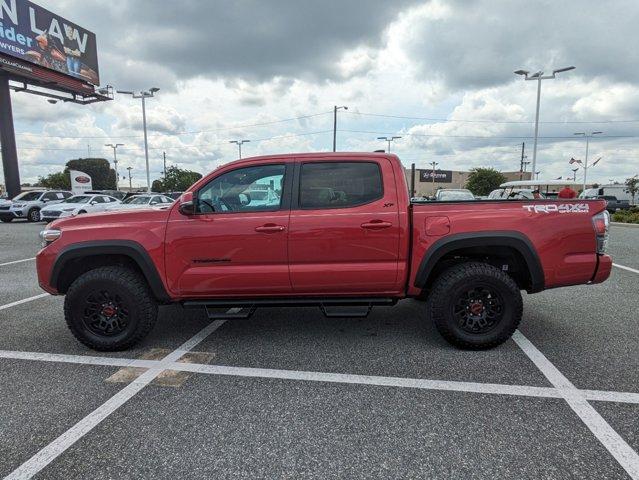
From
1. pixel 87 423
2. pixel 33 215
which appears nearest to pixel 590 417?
pixel 87 423

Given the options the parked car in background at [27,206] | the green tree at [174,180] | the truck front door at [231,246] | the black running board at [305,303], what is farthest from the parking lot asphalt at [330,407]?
the green tree at [174,180]

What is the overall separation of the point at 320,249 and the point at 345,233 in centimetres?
27

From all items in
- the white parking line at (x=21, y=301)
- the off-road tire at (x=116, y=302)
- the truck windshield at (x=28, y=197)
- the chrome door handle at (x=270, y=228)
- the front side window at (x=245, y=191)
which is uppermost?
the front side window at (x=245, y=191)

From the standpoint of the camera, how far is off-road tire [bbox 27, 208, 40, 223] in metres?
20.7

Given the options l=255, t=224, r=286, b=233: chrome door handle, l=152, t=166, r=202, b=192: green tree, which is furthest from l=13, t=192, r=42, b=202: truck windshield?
l=152, t=166, r=202, b=192: green tree

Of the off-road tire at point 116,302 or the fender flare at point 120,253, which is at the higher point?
the fender flare at point 120,253

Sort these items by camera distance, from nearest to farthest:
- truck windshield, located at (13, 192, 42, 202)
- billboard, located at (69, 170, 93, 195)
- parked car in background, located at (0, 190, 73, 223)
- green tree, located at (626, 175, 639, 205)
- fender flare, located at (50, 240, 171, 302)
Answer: fender flare, located at (50, 240, 171, 302)
parked car in background, located at (0, 190, 73, 223)
truck windshield, located at (13, 192, 42, 202)
billboard, located at (69, 170, 93, 195)
green tree, located at (626, 175, 639, 205)

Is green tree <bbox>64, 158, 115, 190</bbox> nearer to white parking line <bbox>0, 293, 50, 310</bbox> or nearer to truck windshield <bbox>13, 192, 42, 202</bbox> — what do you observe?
truck windshield <bbox>13, 192, 42, 202</bbox>

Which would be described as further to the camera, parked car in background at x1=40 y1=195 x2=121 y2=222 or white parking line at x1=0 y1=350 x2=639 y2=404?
parked car in background at x1=40 y1=195 x2=121 y2=222

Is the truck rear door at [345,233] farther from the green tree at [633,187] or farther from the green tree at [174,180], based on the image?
the green tree at [174,180]

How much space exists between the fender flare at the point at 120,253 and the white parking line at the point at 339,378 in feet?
2.36

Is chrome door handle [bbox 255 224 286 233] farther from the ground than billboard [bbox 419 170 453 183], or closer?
closer

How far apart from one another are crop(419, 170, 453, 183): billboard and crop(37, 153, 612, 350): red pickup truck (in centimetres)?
10007

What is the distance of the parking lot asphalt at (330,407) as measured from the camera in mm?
2324
